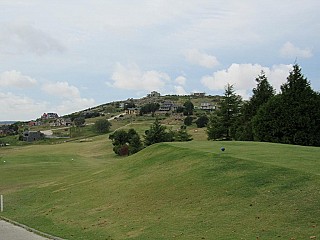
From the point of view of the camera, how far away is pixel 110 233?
15.4 meters

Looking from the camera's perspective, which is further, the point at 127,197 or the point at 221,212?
the point at 127,197

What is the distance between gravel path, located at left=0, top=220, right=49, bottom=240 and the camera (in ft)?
52.7

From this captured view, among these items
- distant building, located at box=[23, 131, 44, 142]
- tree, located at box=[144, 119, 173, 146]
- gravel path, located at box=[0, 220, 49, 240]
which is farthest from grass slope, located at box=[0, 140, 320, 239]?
distant building, located at box=[23, 131, 44, 142]

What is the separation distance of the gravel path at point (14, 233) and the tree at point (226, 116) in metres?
41.9

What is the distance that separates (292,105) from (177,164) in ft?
60.8

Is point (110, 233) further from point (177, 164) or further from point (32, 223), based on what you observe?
point (177, 164)

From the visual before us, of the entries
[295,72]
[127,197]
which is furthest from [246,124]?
[127,197]

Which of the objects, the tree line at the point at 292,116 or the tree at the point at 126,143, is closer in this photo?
the tree line at the point at 292,116

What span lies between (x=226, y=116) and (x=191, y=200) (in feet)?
140

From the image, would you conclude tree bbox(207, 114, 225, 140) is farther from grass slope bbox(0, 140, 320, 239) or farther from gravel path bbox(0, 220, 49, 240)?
gravel path bbox(0, 220, 49, 240)

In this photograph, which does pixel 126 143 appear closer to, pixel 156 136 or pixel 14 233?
pixel 156 136

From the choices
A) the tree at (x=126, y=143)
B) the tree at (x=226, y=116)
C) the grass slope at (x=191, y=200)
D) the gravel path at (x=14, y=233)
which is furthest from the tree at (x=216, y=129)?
the gravel path at (x=14, y=233)

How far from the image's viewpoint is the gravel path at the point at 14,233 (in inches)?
633

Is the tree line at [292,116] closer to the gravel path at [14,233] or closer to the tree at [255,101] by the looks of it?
the tree at [255,101]
